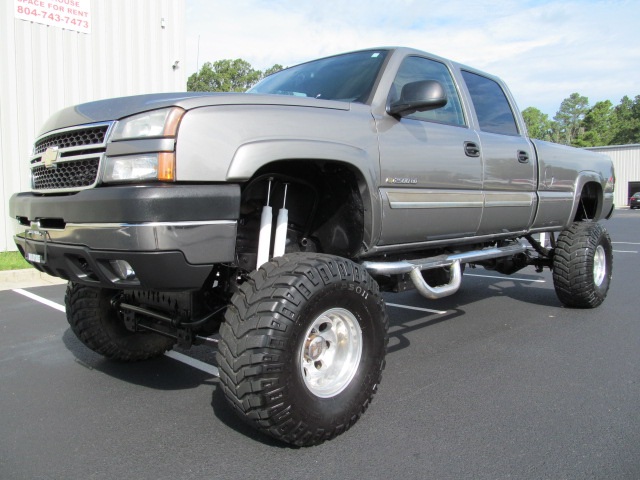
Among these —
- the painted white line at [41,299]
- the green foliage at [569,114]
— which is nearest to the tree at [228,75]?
the green foliage at [569,114]

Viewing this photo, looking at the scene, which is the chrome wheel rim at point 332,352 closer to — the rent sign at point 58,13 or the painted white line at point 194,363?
the painted white line at point 194,363

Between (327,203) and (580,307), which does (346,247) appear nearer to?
(327,203)

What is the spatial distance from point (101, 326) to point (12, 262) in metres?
6.14

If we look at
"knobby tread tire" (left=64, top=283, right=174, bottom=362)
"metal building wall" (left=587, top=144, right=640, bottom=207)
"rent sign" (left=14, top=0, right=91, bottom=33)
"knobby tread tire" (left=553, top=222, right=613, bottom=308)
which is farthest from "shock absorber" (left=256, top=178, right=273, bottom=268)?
"metal building wall" (left=587, top=144, right=640, bottom=207)

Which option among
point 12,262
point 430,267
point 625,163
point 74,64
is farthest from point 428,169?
point 625,163

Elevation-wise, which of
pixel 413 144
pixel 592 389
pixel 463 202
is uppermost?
pixel 413 144

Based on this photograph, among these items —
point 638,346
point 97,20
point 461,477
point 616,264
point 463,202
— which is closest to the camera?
point 461,477

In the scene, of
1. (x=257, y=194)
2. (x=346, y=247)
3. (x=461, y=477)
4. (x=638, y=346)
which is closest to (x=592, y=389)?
(x=638, y=346)

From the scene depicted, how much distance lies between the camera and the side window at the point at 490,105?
4.54 m

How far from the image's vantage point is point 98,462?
260 centimetres

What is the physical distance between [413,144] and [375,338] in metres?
1.30

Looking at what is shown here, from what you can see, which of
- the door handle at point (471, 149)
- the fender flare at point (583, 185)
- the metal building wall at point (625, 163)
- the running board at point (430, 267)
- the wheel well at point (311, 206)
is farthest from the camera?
the metal building wall at point (625, 163)

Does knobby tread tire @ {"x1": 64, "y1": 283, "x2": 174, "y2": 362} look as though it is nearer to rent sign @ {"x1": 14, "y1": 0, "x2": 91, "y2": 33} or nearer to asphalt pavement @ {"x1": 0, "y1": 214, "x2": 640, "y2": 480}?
asphalt pavement @ {"x1": 0, "y1": 214, "x2": 640, "y2": 480}

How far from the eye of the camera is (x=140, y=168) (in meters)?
2.39
